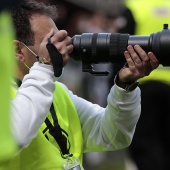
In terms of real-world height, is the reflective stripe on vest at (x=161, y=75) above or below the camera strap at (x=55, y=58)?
below

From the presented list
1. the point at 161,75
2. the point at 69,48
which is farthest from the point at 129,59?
the point at 161,75

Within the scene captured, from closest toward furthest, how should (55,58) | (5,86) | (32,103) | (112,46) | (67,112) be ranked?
(5,86), (32,103), (55,58), (112,46), (67,112)

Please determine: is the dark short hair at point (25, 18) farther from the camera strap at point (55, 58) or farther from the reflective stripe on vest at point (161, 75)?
the reflective stripe on vest at point (161, 75)

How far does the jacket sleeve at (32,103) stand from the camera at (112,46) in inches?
11.3

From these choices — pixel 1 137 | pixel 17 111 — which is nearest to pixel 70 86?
pixel 17 111

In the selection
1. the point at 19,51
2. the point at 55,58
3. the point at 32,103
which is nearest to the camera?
the point at 32,103

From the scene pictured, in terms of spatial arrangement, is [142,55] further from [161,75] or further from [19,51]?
[161,75]

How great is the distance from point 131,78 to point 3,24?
1.52 meters

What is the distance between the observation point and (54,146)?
380cm

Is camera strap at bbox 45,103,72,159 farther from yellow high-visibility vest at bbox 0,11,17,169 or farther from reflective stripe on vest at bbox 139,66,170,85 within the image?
reflective stripe on vest at bbox 139,66,170,85

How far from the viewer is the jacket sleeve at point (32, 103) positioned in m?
3.38

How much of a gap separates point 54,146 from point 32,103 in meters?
0.41

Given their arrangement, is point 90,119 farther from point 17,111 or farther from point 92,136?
point 17,111

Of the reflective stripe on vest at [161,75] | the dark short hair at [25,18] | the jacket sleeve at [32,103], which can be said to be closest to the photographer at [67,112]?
the dark short hair at [25,18]
